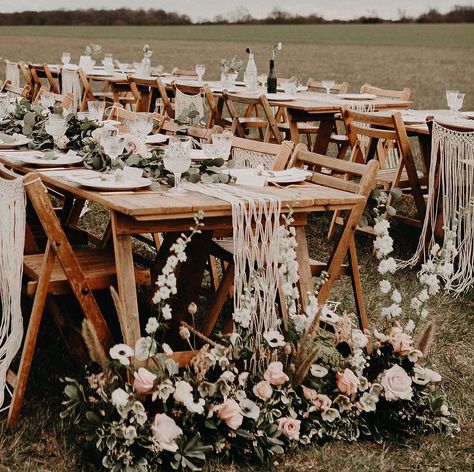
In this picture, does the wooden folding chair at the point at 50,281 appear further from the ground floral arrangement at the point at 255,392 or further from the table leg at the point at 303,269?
the table leg at the point at 303,269

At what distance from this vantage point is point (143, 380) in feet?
8.39

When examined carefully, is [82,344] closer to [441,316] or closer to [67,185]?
[67,185]

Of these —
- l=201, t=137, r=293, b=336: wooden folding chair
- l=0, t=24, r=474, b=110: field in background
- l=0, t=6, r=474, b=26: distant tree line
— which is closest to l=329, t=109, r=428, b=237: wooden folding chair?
l=201, t=137, r=293, b=336: wooden folding chair

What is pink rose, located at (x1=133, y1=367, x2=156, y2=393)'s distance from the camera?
2557 mm

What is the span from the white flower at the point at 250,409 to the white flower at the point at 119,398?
0.39 m

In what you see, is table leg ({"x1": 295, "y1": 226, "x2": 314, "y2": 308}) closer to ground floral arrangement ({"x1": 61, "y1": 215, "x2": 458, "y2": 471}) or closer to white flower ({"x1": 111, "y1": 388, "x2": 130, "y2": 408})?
ground floral arrangement ({"x1": 61, "y1": 215, "x2": 458, "y2": 471})

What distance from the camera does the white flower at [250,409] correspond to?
268cm

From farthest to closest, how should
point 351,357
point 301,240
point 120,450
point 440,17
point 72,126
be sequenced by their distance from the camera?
point 440,17 → point 72,126 → point 301,240 → point 351,357 → point 120,450

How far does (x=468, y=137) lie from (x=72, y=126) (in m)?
2.10

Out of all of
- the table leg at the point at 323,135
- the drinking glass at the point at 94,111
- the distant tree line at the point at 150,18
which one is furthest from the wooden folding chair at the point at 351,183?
the distant tree line at the point at 150,18

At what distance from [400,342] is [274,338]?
0.48 meters

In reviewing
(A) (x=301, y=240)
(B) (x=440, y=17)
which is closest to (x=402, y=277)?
(A) (x=301, y=240)

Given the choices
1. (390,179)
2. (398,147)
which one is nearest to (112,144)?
(398,147)

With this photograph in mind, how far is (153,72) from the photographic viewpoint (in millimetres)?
10141
